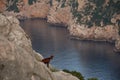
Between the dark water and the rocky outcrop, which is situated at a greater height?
the rocky outcrop

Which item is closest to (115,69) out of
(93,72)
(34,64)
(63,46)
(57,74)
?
(93,72)

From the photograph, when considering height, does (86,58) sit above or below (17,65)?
below

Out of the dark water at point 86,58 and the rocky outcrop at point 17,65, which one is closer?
the rocky outcrop at point 17,65

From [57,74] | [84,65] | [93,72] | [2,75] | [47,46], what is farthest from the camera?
[47,46]

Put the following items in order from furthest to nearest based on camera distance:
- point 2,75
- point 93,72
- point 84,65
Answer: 1. point 84,65
2. point 93,72
3. point 2,75

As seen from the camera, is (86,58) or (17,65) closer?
(17,65)

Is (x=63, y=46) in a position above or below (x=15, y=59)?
below

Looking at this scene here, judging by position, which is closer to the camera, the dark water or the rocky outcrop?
the rocky outcrop

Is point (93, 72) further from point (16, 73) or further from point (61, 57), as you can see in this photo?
point (16, 73)

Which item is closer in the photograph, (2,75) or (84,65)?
(2,75)

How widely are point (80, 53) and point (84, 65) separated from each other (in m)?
22.0

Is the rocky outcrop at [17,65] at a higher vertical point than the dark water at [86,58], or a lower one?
higher

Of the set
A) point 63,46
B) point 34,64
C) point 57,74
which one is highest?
point 34,64

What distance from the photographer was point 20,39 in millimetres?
30125
